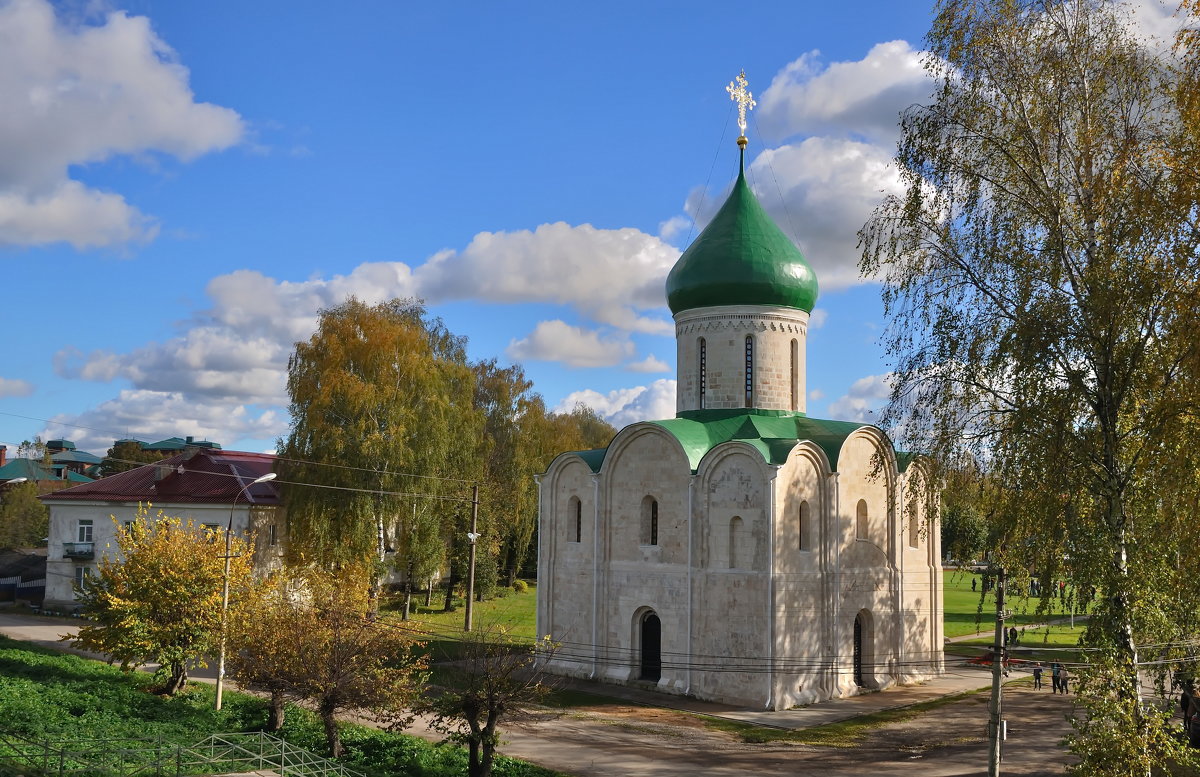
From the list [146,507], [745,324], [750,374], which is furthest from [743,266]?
[146,507]

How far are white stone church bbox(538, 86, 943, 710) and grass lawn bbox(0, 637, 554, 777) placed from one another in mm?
7267

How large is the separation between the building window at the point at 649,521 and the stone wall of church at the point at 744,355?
361 cm

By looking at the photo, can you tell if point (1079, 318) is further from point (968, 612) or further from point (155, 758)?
point (968, 612)

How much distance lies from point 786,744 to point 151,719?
43.7 feet

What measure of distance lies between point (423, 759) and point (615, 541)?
9.27m

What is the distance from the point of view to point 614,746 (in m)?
19.3

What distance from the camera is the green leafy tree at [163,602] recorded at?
20.1 meters

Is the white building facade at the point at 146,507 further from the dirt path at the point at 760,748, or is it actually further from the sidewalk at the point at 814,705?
the dirt path at the point at 760,748

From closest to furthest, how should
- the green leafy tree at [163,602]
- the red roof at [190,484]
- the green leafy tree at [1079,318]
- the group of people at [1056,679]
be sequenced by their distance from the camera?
the green leafy tree at [1079,318] → the green leafy tree at [163,602] → the group of people at [1056,679] → the red roof at [190,484]

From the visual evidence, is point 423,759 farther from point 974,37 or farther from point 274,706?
point 974,37

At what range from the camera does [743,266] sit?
26203 millimetres

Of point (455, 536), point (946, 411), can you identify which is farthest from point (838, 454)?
point (455, 536)

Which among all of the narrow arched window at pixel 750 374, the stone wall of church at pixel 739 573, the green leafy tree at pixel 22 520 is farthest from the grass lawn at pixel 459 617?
the green leafy tree at pixel 22 520

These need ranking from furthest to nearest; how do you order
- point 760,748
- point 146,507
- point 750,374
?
point 146,507
point 750,374
point 760,748
